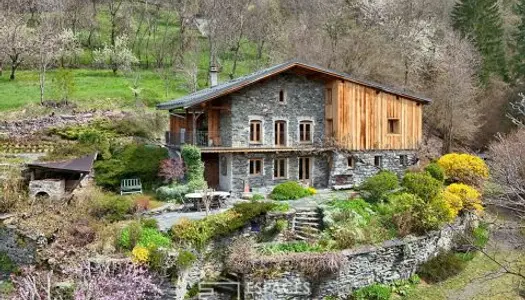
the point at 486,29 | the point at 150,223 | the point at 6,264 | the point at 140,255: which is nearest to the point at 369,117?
the point at 150,223

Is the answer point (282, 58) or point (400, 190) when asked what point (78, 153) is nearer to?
point (400, 190)

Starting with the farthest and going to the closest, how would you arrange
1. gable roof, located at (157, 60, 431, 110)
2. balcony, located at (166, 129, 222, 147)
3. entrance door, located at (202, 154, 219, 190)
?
entrance door, located at (202, 154, 219, 190), balcony, located at (166, 129, 222, 147), gable roof, located at (157, 60, 431, 110)

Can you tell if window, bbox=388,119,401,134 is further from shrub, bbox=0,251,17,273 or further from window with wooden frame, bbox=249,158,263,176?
shrub, bbox=0,251,17,273

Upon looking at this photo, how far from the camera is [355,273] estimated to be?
1842cm

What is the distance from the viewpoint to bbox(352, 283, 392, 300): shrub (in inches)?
717

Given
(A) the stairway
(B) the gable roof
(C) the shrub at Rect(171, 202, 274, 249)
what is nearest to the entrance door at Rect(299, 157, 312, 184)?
(B) the gable roof

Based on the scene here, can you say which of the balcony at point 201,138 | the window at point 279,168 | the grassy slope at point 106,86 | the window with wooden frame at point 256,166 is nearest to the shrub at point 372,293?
the window with wooden frame at point 256,166

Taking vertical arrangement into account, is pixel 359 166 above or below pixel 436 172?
above

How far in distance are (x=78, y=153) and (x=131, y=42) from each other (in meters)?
34.5

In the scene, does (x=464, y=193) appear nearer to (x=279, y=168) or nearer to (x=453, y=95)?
(x=279, y=168)

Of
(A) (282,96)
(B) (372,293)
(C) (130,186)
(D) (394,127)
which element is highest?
(A) (282,96)

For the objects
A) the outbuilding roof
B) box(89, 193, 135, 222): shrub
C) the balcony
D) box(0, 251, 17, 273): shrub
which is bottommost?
box(0, 251, 17, 273): shrub

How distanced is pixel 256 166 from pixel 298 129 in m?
3.17

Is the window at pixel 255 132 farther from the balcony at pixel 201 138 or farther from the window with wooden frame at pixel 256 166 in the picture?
the balcony at pixel 201 138
